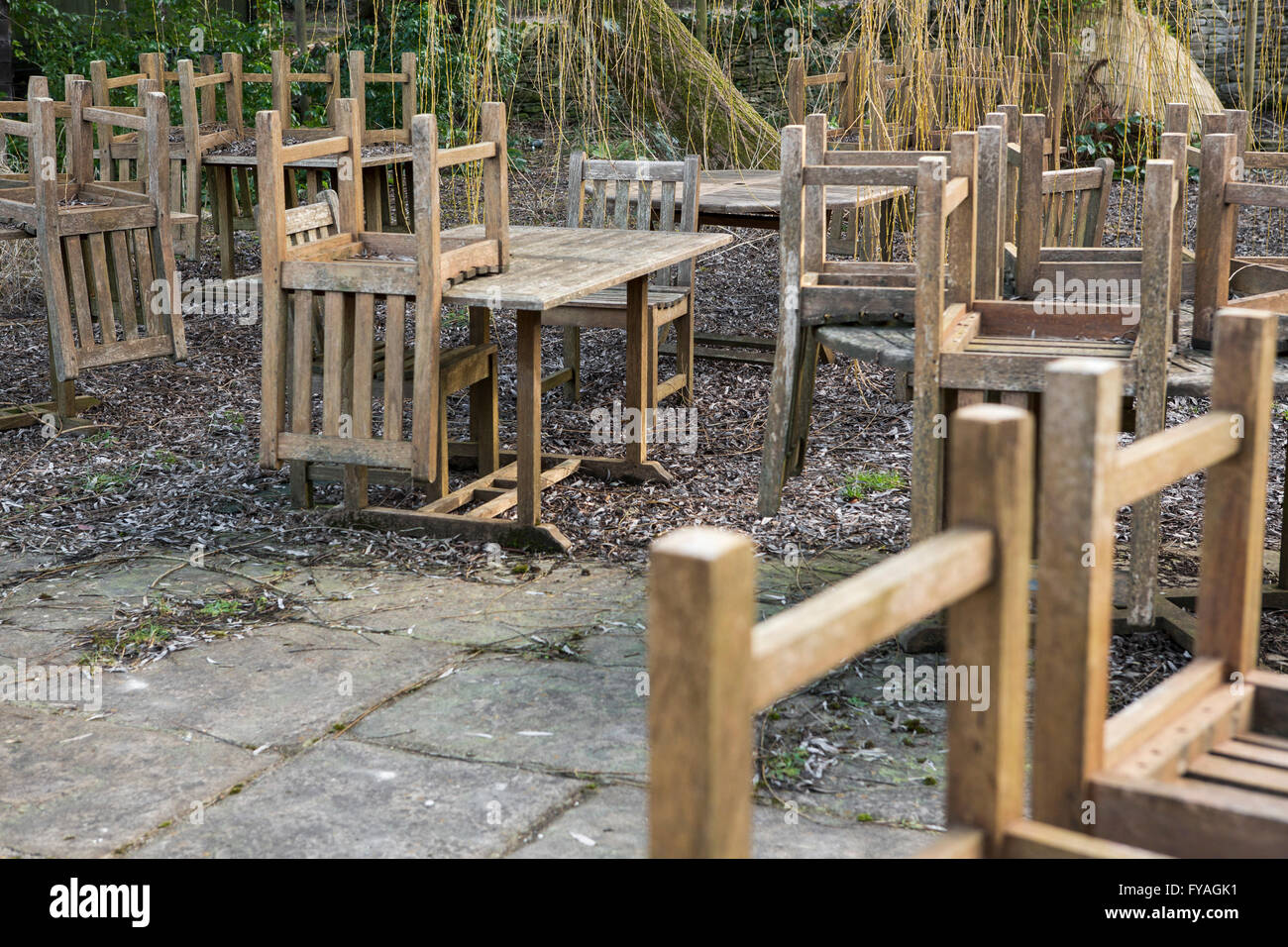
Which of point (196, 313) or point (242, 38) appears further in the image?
point (242, 38)

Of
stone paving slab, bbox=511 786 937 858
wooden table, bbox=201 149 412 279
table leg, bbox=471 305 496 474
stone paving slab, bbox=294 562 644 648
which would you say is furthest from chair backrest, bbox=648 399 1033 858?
wooden table, bbox=201 149 412 279

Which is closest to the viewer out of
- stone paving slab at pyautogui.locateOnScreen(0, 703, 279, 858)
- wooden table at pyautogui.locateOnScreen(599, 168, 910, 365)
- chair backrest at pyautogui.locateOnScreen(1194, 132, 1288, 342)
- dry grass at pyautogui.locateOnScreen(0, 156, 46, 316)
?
stone paving slab at pyautogui.locateOnScreen(0, 703, 279, 858)

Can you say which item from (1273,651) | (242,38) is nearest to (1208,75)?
(242,38)

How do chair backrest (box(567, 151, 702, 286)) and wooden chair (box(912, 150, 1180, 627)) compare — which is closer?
wooden chair (box(912, 150, 1180, 627))

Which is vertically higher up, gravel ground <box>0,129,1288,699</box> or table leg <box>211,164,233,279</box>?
table leg <box>211,164,233,279</box>

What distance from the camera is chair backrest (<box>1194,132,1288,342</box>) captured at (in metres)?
3.22

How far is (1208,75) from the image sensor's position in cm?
1335

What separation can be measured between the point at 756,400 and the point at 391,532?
2243mm

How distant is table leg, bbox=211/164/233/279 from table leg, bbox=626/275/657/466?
3.53 metres

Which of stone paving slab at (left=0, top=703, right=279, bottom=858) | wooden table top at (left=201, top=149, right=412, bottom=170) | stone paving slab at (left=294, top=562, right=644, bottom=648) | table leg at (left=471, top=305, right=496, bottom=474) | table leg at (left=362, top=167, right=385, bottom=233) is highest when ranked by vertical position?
wooden table top at (left=201, top=149, right=412, bottom=170)

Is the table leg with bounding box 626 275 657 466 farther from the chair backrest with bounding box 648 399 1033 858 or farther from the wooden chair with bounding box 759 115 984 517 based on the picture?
the chair backrest with bounding box 648 399 1033 858

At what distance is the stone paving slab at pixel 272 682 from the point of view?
3156 millimetres
